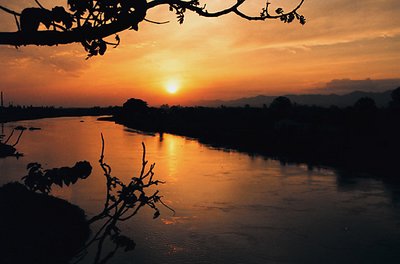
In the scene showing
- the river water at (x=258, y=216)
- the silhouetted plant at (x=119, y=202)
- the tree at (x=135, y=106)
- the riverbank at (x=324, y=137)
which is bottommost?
the river water at (x=258, y=216)

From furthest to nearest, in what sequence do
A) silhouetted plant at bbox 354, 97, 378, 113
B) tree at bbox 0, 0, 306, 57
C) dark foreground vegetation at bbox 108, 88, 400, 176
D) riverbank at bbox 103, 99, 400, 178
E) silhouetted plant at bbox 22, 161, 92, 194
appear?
silhouetted plant at bbox 354, 97, 378, 113 < dark foreground vegetation at bbox 108, 88, 400, 176 < riverbank at bbox 103, 99, 400, 178 < silhouetted plant at bbox 22, 161, 92, 194 < tree at bbox 0, 0, 306, 57

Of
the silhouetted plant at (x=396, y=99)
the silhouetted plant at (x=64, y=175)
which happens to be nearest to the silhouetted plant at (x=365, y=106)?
the silhouetted plant at (x=396, y=99)

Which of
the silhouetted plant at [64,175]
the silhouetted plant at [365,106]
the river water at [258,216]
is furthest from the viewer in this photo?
the silhouetted plant at [365,106]

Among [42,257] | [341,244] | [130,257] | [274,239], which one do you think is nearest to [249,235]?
[274,239]

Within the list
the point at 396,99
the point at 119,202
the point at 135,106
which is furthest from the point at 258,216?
the point at 396,99

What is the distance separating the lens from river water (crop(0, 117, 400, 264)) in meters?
14.3

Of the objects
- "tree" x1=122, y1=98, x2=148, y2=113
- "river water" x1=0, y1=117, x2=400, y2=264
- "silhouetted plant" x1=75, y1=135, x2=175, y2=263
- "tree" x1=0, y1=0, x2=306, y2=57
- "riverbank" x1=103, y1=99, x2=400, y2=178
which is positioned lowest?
"river water" x1=0, y1=117, x2=400, y2=264

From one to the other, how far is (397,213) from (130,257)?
1345 centimetres

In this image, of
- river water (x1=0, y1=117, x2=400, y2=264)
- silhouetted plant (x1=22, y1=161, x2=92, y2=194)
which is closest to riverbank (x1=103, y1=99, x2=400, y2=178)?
river water (x1=0, y1=117, x2=400, y2=264)

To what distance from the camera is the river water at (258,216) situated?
1426 centimetres

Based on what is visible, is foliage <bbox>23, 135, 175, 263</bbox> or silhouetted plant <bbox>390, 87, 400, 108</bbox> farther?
silhouetted plant <bbox>390, 87, 400, 108</bbox>

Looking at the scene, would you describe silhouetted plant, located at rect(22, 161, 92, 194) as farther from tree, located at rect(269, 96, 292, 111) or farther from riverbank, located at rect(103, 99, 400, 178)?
tree, located at rect(269, 96, 292, 111)

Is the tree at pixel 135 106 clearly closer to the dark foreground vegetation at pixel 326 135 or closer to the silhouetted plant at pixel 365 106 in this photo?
the dark foreground vegetation at pixel 326 135

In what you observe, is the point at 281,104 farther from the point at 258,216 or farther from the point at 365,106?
the point at 258,216
